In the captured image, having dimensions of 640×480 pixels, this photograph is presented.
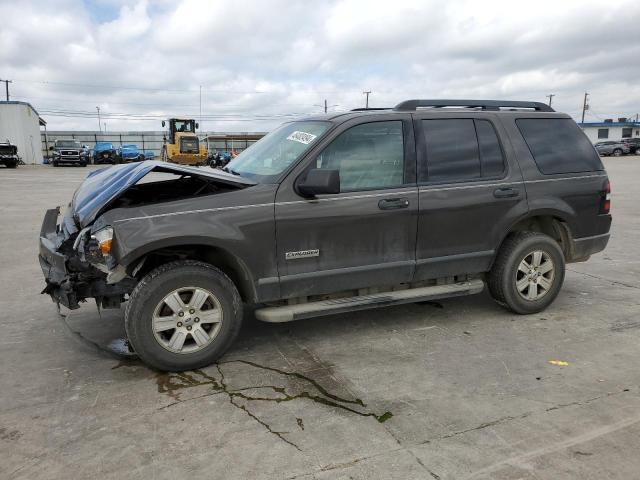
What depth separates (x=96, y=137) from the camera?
54.9 meters

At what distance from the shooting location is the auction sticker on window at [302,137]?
4284 mm

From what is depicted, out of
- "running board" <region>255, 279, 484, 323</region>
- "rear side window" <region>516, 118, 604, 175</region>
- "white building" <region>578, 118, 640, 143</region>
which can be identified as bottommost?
"running board" <region>255, 279, 484, 323</region>

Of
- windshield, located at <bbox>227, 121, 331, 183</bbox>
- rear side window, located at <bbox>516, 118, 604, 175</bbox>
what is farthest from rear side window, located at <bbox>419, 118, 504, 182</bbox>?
windshield, located at <bbox>227, 121, 331, 183</bbox>

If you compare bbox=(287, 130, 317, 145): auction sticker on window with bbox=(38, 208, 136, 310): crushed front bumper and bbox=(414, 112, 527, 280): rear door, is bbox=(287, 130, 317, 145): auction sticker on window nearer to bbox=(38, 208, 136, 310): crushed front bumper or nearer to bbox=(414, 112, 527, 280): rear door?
bbox=(414, 112, 527, 280): rear door

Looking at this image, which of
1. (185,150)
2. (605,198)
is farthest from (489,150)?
(185,150)

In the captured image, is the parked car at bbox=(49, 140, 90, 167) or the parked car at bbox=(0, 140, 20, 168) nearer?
the parked car at bbox=(0, 140, 20, 168)

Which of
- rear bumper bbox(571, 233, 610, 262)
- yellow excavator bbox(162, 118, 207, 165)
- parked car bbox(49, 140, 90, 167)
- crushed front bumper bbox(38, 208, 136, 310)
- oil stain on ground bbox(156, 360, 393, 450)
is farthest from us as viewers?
parked car bbox(49, 140, 90, 167)

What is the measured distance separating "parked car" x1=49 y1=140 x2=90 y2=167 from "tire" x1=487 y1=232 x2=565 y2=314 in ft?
123

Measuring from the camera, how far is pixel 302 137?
4.44 m

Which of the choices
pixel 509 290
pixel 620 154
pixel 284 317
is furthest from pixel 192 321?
pixel 620 154

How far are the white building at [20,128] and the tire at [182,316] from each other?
42.8 m

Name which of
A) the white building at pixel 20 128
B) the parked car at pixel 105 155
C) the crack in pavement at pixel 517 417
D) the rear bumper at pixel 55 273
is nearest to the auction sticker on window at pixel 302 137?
the rear bumper at pixel 55 273

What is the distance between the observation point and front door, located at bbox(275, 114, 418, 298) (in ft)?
13.2

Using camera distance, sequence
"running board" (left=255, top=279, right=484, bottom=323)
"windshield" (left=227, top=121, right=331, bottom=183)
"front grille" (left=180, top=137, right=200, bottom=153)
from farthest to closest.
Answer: "front grille" (left=180, top=137, right=200, bottom=153), "windshield" (left=227, top=121, right=331, bottom=183), "running board" (left=255, top=279, right=484, bottom=323)
